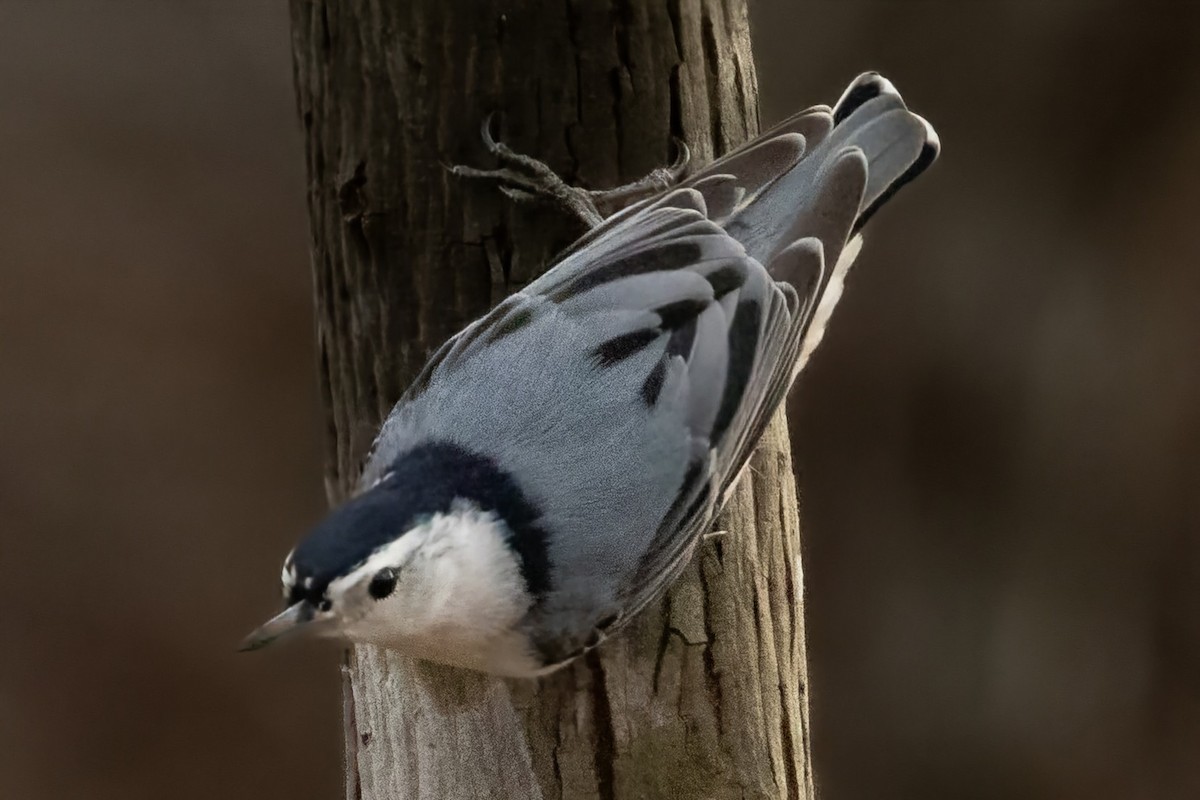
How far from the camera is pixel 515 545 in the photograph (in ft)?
4.74

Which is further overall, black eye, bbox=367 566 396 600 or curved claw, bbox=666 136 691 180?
curved claw, bbox=666 136 691 180

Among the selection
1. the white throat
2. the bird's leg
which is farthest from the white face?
the bird's leg

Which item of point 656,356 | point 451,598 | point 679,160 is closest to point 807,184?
point 679,160

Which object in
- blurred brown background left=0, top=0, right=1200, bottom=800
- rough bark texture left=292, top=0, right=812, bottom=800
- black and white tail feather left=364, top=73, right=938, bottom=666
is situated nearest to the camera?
black and white tail feather left=364, top=73, right=938, bottom=666

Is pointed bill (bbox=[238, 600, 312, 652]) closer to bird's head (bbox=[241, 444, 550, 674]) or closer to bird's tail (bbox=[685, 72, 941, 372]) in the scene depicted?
bird's head (bbox=[241, 444, 550, 674])

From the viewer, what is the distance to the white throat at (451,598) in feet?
4.28

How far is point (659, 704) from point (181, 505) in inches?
70.6

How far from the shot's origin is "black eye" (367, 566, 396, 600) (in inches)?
50.4

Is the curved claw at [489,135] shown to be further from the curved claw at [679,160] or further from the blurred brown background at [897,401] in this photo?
the blurred brown background at [897,401]

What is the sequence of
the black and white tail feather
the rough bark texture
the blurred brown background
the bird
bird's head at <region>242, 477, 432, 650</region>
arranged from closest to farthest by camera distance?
bird's head at <region>242, 477, 432, 650</region>
the bird
the black and white tail feather
the rough bark texture
the blurred brown background

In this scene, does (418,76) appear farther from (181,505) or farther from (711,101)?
(181,505)

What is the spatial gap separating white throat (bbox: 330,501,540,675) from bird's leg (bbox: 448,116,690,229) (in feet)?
1.42

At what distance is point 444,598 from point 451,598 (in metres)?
0.01

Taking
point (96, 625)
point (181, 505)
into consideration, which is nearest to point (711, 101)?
point (181, 505)
